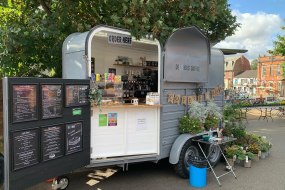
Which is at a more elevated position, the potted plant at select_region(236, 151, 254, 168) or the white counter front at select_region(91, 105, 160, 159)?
the white counter front at select_region(91, 105, 160, 159)

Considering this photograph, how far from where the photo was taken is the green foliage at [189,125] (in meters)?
5.82

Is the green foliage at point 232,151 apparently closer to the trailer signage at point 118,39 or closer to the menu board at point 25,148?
the trailer signage at point 118,39

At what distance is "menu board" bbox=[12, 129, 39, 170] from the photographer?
11.7 ft

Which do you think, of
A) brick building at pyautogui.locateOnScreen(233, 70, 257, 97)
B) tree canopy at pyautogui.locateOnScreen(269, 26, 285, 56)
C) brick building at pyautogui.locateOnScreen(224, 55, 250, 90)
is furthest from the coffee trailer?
brick building at pyautogui.locateOnScreen(224, 55, 250, 90)

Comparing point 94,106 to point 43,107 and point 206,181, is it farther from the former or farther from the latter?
point 206,181

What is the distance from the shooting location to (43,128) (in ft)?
12.9

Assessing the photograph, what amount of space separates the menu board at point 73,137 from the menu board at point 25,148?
0.57 m

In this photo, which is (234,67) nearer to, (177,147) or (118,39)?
(177,147)

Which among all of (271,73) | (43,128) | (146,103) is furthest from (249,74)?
(43,128)

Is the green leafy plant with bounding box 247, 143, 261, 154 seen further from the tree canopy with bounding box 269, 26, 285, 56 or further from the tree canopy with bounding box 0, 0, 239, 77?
the tree canopy with bounding box 269, 26, 285, 56

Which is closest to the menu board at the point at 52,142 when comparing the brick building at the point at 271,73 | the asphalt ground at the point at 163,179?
the asphalt ground at the point at 163,179

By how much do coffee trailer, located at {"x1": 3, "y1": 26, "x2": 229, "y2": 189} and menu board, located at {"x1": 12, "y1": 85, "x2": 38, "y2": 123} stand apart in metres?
0.01

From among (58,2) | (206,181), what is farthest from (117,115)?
(58,2)

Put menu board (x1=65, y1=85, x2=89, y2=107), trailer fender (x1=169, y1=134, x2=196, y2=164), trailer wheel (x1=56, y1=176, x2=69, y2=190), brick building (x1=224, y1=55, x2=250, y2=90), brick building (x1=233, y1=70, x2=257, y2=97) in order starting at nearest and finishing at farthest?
menu board (x1=65, y1=85, x2=89, y2=107) < trailer wheel (x1=56, y1=176, x2=69, y2=190) < trailer fender (x1=169, y1=134, x2=196, y2=164) < brick building (x1=233, y1=70, x2=257, y2=97) < brick building (x1=224, y1=55, x2=250, y2=90)
